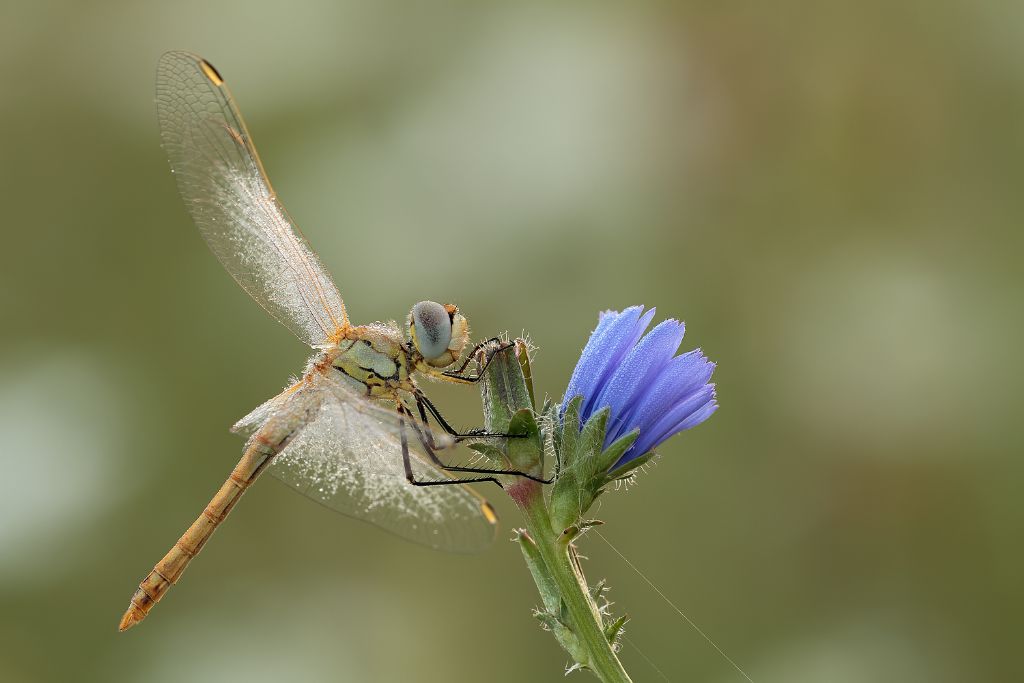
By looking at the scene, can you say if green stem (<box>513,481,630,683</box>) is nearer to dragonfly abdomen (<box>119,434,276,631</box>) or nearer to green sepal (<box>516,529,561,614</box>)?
green sepal (<box>516,529,561,614</box>)

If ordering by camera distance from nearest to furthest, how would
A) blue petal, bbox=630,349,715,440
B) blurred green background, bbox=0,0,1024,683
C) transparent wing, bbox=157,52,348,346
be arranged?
1. blue petal, bbox=630,349,715,440
2. transparent wing, bbox=157,52,348,346
3. blurred green background, bbox=0,0,1024,683

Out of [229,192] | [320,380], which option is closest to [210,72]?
[229,192]

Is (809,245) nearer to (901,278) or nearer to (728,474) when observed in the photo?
(901,278)

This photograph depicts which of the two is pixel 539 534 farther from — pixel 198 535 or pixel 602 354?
pixel 198 535

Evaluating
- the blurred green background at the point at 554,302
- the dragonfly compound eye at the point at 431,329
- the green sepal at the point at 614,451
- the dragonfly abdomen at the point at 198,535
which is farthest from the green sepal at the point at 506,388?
the blurred green background at the point at 554,302

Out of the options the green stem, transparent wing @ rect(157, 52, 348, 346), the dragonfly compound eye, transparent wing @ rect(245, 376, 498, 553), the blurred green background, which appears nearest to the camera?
the green stem

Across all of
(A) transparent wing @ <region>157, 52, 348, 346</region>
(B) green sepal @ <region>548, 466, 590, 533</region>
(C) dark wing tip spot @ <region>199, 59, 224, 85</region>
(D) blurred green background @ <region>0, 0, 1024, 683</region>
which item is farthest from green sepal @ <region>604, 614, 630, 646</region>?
(C) dark wing tip spot @ <region>199, 59, 224, 85</region>

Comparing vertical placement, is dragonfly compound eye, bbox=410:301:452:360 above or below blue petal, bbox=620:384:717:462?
below
